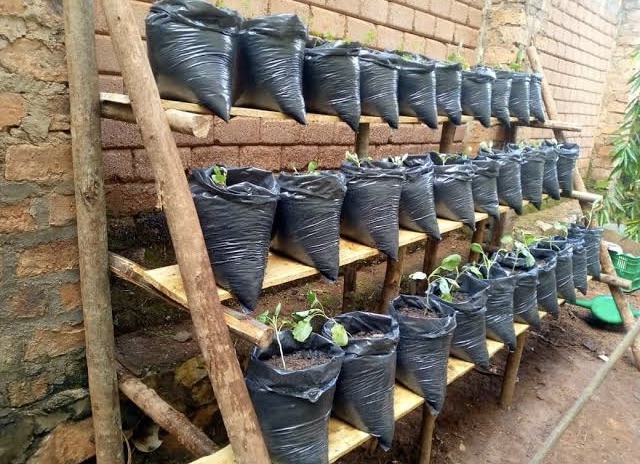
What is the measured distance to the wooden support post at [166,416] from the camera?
5.35 feet

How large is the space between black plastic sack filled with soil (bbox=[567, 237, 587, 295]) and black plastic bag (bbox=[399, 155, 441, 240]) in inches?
60.1

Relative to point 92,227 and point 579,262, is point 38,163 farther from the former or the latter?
point 579,262

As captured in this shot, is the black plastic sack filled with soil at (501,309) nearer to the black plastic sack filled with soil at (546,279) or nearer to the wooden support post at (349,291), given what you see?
the black plastic sack filled with soil at (546,279)

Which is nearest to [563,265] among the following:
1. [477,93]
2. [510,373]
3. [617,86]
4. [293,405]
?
[510,373]

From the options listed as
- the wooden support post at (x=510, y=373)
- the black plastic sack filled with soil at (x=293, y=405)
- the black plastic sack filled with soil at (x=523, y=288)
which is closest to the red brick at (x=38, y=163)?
the black plastic sack filled with soil at (x=293, y=405)

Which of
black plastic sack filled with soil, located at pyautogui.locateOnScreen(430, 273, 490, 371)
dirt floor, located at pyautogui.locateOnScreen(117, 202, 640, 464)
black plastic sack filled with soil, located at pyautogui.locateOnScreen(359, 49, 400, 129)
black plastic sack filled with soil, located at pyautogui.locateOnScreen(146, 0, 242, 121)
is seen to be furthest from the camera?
dirt floor, located at pyautogui.locateOnScreen(117, 202, 640, 464)

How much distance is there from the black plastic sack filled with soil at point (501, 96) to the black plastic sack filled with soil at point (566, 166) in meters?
0.70

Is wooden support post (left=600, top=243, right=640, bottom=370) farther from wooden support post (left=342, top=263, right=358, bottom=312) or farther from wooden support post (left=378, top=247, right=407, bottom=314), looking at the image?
wooden support post (left=342, top=263, right=358, bottom=312)

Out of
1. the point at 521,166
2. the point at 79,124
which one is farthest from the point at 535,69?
the point at 79,124

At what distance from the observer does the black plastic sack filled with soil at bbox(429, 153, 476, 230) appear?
8.38 feet

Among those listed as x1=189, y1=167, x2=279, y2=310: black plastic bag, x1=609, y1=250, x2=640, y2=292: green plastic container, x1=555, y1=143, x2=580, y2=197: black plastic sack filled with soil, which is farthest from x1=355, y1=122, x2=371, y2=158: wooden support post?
x1=609, y1=250, x2=640, y2=292: green plastic container

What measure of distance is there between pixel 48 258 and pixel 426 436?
183 centimetres

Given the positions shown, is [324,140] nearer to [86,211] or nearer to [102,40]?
[102,40]

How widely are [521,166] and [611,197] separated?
2.93 meters
